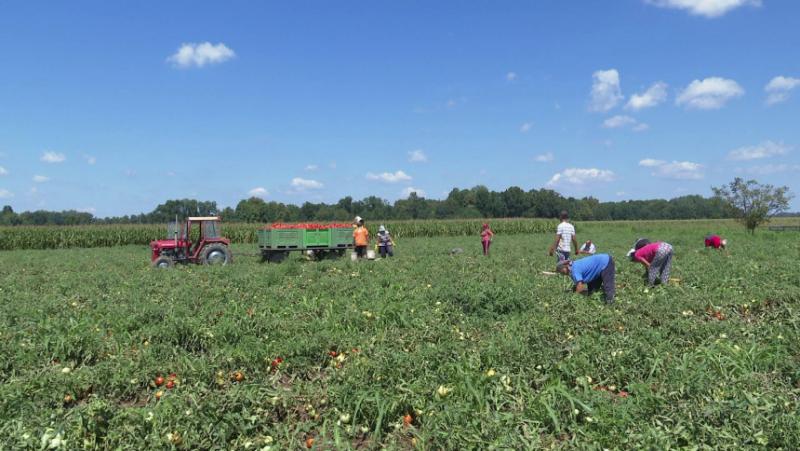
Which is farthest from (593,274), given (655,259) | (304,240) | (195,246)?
(195,246)

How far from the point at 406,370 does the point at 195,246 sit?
1344 cm

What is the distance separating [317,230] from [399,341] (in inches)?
488

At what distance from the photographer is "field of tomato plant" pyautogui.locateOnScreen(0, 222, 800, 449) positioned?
3.75 m

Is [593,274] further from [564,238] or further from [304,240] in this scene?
[304,240]

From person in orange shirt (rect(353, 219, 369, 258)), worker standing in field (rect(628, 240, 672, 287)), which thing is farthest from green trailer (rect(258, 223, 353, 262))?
worker standing in field (rect(628, 240, 672, 287))

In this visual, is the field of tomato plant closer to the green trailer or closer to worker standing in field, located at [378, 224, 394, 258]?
the green trailer

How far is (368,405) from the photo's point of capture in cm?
427

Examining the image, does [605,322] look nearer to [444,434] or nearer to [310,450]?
[444,434]

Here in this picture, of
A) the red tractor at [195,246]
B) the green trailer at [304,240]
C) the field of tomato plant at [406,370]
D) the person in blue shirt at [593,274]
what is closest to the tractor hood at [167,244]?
the red tractor at [195,246]

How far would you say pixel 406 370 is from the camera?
15.9ft

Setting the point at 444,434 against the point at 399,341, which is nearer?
the point at 444,434

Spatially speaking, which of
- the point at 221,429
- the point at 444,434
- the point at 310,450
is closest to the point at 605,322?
the point at 444,434

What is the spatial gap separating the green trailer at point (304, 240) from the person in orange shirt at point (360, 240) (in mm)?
1132

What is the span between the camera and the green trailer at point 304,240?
17438 mm
